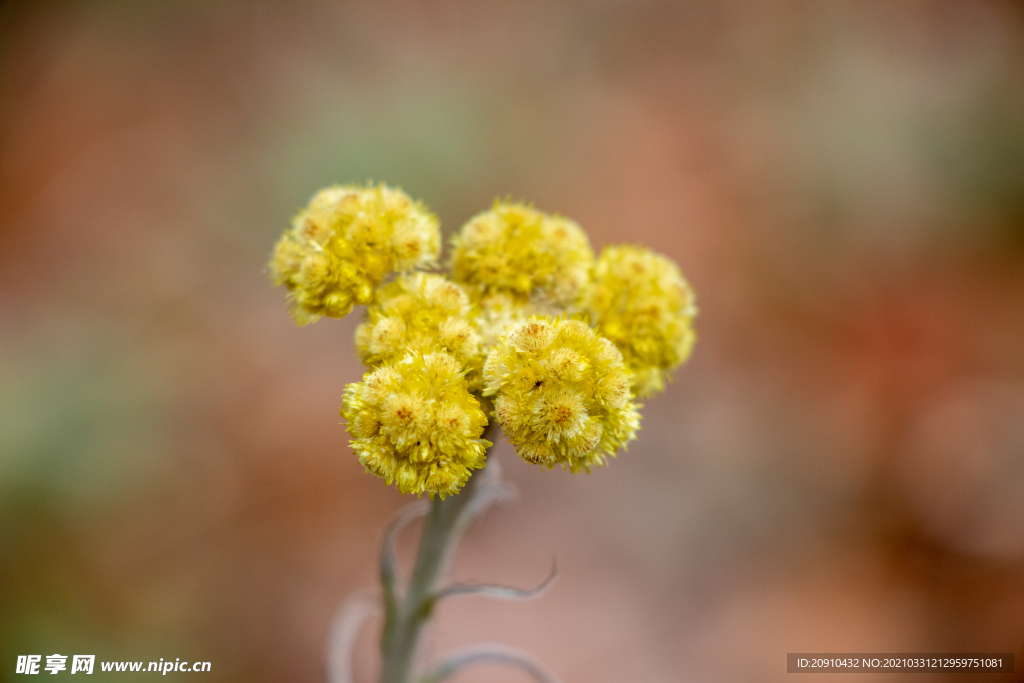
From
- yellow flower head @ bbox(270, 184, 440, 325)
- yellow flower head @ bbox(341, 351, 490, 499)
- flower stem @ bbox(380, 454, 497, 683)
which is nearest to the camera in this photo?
yellow flower head @ bbox(341, 351, 490, 499)

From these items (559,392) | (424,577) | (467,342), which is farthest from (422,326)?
(424,577)

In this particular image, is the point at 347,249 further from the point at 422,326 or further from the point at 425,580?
the point at 425,580

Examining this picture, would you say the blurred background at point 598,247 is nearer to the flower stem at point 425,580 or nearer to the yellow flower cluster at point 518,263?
the flower stem at point 425,580

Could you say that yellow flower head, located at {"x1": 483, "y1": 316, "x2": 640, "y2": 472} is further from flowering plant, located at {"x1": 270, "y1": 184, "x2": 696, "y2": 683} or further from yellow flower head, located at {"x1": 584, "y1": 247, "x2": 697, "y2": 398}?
yellow flower head, located at {"x1": 584, "y1": 247, "x2": 697, "y2": 398}

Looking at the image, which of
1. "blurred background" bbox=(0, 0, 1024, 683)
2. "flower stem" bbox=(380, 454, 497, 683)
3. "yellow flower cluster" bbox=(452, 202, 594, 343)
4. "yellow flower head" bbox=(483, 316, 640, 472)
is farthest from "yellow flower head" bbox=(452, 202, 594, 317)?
"blurred background" bbox=(0, 0, 1024, 683)

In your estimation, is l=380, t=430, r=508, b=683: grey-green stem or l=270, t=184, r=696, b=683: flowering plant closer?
l=270, t=184, r=696, b=683: flowering plant

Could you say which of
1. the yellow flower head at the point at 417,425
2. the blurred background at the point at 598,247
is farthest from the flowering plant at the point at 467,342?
the blurred background at the point at 598,247
